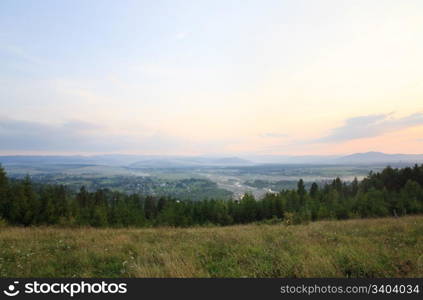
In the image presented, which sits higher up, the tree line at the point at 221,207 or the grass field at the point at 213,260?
the grass field at the point at 213,260

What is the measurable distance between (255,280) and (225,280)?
63 centimetres

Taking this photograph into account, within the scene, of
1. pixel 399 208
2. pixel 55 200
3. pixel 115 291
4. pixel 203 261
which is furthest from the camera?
pixel 55 200

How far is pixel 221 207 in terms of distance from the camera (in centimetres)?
4819

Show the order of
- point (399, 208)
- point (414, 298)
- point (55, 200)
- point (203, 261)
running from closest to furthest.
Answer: point (414, 298)
point (203, 261)
point (399, 208)
point (55, 200)

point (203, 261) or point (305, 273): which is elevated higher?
point (305, 273)

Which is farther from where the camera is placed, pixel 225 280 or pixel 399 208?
pixel 399 208

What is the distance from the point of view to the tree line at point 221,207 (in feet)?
98.8

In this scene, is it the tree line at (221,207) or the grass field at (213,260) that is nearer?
the grass field at (213,260)

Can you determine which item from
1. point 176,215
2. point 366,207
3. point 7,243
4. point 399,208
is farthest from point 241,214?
point 7,243

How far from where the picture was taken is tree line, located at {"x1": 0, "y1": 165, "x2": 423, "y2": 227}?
30109 millimetres

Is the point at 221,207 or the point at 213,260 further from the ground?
the point at 213,260

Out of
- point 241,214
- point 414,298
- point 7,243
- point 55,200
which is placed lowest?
point 241,214

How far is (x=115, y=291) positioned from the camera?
4.21 m

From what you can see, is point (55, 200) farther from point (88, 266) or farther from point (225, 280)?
point (225, 280)
